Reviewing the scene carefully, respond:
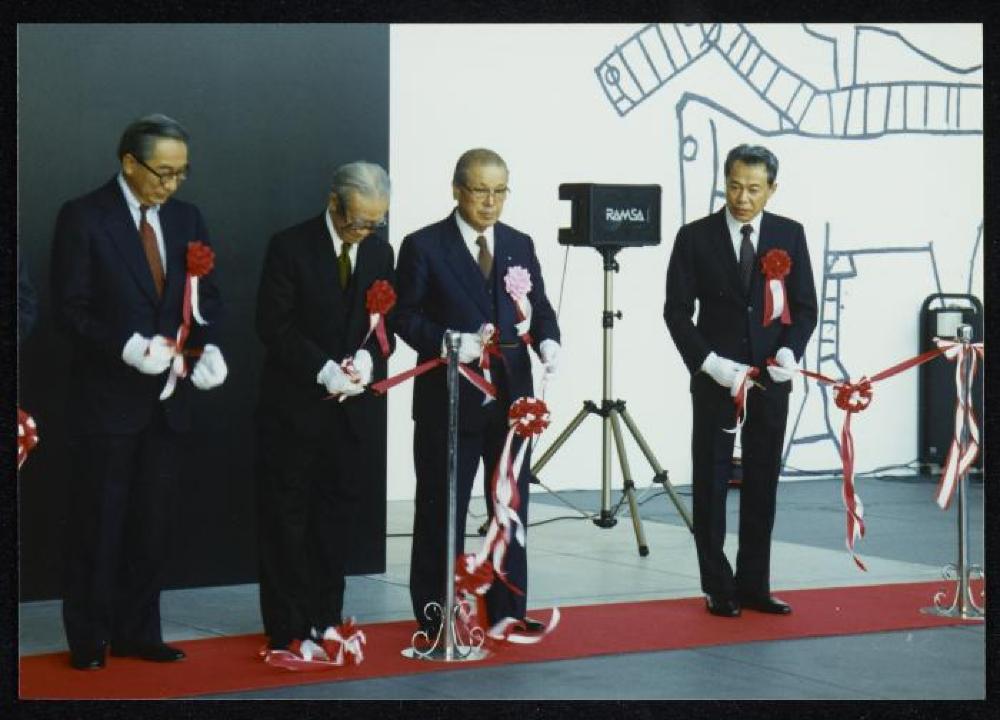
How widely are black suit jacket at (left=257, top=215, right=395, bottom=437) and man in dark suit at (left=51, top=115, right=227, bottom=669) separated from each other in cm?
20

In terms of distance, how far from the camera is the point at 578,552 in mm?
7633

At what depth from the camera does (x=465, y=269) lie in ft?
17.7

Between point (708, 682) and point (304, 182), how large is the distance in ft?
8.53

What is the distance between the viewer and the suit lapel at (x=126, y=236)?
502 centimetres

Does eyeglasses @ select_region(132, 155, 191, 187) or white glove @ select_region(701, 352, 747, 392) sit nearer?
eyeglasses @ select_region(132, 155, 191, 187)

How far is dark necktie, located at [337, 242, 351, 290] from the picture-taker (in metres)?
5.25

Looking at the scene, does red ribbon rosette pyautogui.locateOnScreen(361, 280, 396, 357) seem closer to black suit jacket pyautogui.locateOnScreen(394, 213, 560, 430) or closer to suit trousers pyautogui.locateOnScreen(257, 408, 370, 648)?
black suit jacket pyautogui.locateOnScreen(394, 213, 560, 430)

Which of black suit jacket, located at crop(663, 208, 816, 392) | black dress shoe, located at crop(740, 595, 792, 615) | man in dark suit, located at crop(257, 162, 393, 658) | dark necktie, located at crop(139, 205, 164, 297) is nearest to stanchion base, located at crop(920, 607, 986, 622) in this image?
black dress shoe, located at crop(740, 595, 792, 615)

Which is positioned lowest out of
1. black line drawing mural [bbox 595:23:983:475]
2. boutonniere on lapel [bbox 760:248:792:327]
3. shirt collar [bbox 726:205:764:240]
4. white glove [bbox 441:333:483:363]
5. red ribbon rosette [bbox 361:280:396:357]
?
white glove [bbox 441:333:483:363]

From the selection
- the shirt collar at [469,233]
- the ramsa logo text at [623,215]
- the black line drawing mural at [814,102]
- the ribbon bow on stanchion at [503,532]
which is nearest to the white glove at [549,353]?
the ribbon bow on stanchion at [503,532]

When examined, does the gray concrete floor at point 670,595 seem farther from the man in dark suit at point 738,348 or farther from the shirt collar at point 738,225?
the shirt collar at point 738,225

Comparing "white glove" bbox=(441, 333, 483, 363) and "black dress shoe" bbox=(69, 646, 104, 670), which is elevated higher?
"white glove" bbox=(441, 333, 483, 363)

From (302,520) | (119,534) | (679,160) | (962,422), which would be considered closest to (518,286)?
(302,520)
